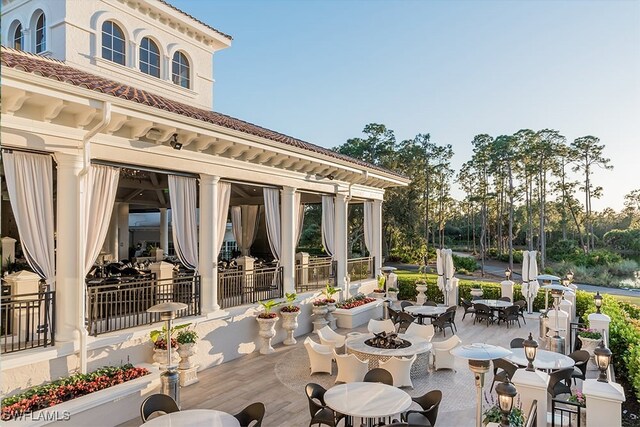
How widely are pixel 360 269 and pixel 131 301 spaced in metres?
9.77

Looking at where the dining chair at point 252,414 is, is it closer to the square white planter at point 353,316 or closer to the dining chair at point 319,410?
the dining chair at point 319,410

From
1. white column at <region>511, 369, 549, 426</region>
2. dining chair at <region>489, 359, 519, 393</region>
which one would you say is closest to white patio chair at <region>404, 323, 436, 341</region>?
dining chair at <region>489, 359, 519, 393</region>

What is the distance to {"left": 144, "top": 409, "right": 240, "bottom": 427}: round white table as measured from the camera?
488 cm

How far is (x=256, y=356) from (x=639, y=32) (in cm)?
989

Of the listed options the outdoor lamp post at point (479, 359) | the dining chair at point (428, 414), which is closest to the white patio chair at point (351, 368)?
the dining chair at point (428, 414)

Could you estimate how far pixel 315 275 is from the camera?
13734 millimetres

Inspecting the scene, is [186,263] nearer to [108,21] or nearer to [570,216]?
[108,21]

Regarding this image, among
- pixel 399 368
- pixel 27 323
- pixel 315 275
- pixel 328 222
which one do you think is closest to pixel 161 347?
pixel 27 323

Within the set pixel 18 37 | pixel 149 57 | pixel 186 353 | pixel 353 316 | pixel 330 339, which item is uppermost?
pixel 18 37

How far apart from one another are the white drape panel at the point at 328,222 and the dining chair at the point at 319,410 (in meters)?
8.42

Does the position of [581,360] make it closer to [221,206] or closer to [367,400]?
[367,400]

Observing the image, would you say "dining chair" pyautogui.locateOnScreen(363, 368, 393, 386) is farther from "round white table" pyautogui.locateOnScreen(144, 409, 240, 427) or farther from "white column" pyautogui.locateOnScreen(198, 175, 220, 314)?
Result: "white column" pyautogui.locateOnScreen(198, 175, 220, 314)

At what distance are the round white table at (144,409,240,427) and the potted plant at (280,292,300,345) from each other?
571cm

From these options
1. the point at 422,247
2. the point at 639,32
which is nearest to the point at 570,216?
the point at 422,247
